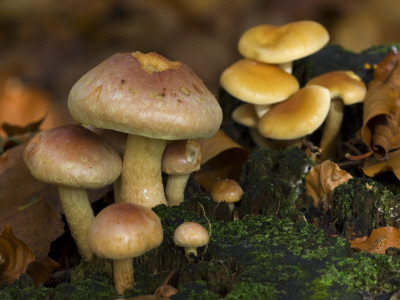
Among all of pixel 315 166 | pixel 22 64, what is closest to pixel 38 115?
pixel 22 64

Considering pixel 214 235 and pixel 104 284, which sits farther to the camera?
pixel 214 235

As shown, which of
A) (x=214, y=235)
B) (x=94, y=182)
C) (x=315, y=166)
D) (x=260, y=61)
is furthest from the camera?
(x=260, y=61)

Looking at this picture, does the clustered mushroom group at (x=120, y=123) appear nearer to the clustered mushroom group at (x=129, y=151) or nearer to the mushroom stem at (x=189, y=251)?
the clustered mushroom group at (x=129, y=151)

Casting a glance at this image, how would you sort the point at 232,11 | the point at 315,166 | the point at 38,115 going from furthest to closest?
the point at 232,11 → the point at 38,115 → the point at 315,166

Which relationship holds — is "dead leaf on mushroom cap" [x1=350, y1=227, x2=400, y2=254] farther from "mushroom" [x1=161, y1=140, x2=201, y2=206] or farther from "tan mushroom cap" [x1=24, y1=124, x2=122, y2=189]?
"tan mushroom cap" [x1=24, y1=124, x2=122, y2=189]

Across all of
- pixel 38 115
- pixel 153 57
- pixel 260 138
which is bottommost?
pixel 38 115

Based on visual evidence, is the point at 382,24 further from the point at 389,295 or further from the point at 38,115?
the point at 389,295

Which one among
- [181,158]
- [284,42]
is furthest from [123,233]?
[284,42]

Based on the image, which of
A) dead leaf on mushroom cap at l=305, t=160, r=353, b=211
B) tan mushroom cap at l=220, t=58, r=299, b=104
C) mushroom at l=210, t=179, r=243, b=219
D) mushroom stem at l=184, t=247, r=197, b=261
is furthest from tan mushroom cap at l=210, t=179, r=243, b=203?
tan mushroom cap at l=220, t=58, r=299, b=104
